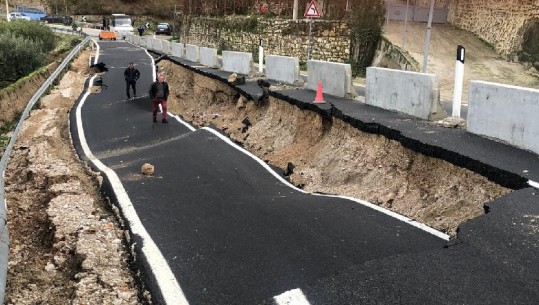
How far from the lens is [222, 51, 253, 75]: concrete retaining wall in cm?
2012

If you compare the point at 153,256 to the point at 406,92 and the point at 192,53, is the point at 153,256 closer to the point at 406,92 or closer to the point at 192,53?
the point at 406,92

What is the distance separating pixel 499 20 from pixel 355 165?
1991cm

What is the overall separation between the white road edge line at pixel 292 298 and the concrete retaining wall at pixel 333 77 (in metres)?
9.74

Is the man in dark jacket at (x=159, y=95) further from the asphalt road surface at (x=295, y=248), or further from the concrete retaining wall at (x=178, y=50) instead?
the concrete retaining wall at (x=178, y=50)

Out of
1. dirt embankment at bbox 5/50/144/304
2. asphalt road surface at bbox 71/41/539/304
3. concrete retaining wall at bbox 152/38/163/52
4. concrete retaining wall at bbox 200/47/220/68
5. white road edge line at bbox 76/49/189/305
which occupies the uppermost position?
concrete retaining wall at bbox 152/38/163/52

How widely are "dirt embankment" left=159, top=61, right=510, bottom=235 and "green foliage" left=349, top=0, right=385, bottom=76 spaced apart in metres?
10.5

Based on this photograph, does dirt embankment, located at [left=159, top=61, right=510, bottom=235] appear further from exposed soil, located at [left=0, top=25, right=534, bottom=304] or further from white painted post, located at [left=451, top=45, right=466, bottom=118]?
white painted post, located at [left=451, top=45, right=466, bottom=118]

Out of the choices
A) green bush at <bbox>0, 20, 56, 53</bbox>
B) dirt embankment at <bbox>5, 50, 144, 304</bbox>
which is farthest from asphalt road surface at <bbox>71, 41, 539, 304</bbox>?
green bush at <bbox>0, 20, 56, 53</bbox>

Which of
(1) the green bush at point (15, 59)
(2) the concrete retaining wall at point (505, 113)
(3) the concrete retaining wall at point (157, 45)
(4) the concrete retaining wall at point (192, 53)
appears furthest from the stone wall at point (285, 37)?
(2) the concrete retaining wall at point (505, 113)

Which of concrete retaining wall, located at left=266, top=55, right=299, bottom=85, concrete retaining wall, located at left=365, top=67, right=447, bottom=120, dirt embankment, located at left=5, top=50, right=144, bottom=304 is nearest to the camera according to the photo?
dirt embankment, located at left=5, top=50, right=144, bottom=304

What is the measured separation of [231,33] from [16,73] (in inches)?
517

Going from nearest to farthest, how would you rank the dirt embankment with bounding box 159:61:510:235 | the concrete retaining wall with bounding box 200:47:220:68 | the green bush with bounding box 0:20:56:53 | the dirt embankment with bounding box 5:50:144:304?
the dirt embankment with bounding box 5:50:144:304, the dirt embankment with bounding box 159:61:510:235, the concrete retaining wall with bounding box 200:47:220:68, the green bush with bounding box 0:20:56:53

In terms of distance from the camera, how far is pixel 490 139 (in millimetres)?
8406

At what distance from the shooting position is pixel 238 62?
820 inches
